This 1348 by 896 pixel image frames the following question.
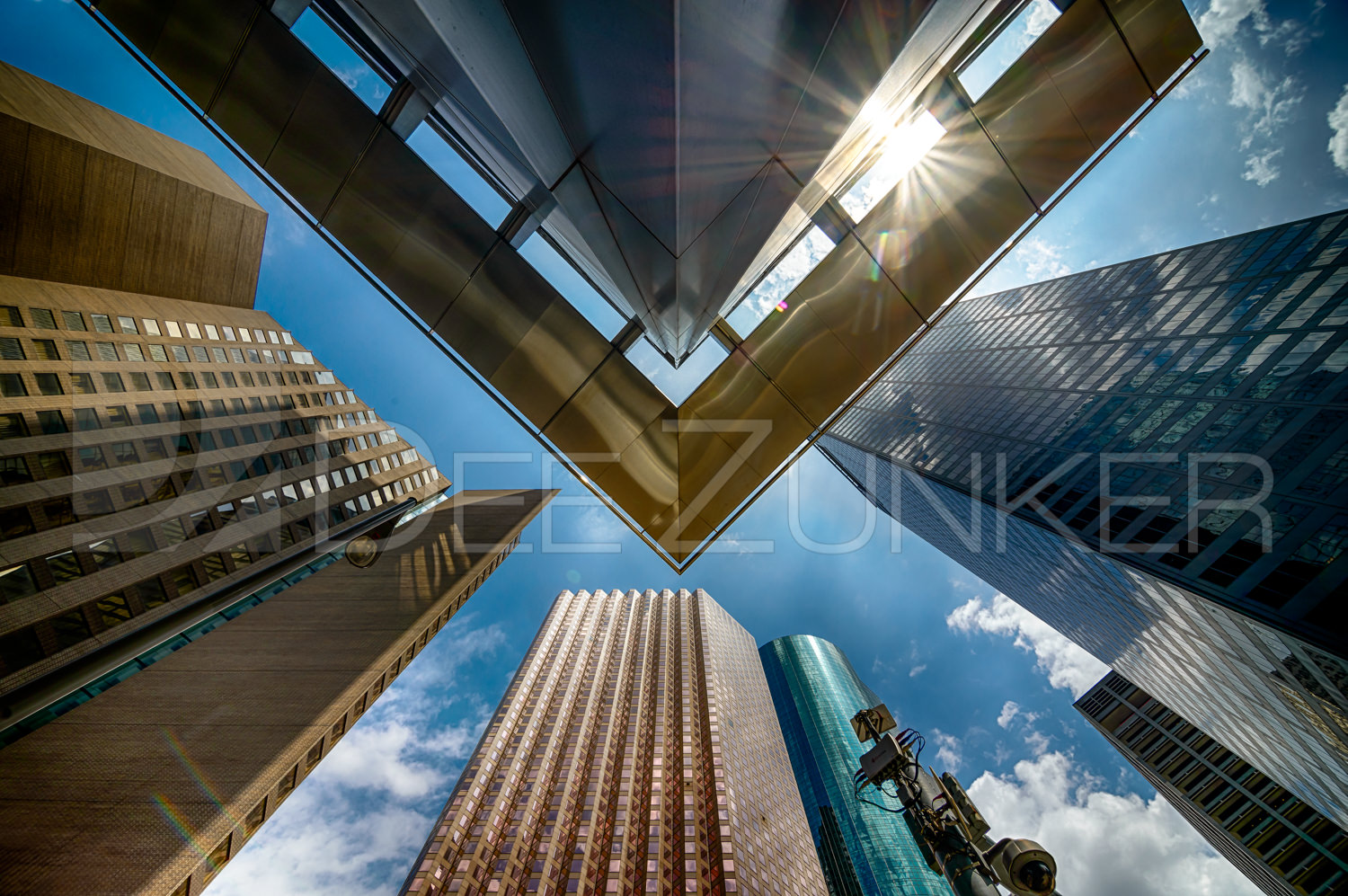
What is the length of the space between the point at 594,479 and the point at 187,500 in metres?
34.7

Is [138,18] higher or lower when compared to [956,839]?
higher

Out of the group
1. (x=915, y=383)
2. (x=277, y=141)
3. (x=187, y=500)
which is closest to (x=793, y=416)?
(x=277, y=141)

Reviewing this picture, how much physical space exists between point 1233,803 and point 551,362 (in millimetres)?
106329

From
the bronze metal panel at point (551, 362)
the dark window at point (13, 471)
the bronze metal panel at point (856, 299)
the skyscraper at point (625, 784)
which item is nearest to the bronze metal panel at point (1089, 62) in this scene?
the bronze metal panel at point (856, 299)

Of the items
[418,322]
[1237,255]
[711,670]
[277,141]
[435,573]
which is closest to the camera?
[277,141]

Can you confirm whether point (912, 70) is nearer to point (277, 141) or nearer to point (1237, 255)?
point (277, 141)

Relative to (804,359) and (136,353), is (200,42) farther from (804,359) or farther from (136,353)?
(136,353)

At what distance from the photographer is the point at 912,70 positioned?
A: 12.3ft

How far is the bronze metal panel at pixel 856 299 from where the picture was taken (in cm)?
401

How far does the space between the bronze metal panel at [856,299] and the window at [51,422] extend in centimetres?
3498

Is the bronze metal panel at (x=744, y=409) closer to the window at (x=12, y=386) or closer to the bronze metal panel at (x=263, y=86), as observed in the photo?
the bronze metal panel at (x=263, y=86)

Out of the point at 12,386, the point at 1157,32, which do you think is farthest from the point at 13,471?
the point at 1157,32

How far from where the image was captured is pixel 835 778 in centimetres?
9475

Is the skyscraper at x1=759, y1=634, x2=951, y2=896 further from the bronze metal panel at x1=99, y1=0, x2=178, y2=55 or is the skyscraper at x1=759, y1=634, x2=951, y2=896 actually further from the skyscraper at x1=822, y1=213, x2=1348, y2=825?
the bronze metal panel at x1=99, y1=0, x2=178, y2=55
